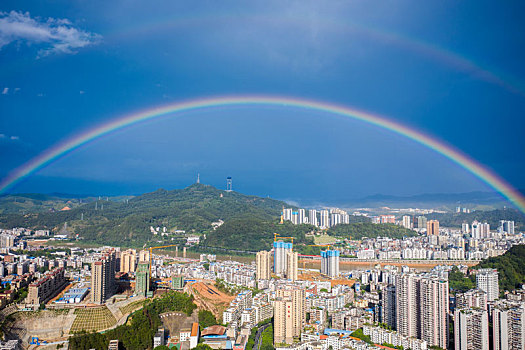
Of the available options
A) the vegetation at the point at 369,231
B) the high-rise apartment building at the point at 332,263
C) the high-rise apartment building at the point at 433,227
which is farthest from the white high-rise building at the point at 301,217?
the high-rise apartment building at the point at 332,263

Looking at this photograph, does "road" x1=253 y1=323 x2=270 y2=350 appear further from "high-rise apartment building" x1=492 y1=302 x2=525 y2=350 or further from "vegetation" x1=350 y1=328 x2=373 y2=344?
"high-rise apartment building" x1=492 y1=302 x2=525 y2=350

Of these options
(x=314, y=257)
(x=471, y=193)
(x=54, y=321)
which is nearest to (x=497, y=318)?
(x=54, y=321)

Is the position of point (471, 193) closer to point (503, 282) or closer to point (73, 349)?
point (503, 282)

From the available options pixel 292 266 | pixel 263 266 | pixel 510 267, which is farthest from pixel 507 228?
pixel 263 266

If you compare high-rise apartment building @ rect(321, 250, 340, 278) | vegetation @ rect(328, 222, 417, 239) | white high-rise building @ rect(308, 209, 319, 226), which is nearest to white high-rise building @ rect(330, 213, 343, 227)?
white high-rise building @ rect(308, 209, 319, 226)

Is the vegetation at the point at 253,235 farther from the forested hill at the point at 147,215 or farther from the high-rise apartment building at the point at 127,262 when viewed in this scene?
the high-rise apartment building at the point at 127,262
